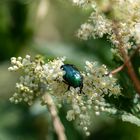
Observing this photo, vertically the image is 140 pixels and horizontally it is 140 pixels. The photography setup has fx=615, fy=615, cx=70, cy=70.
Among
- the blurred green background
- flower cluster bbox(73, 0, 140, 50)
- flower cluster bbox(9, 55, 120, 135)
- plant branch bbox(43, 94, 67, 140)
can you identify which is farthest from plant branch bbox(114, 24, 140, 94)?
the blurred green background

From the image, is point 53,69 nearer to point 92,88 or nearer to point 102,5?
point 92,88

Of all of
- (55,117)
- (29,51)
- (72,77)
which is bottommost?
(55,117)

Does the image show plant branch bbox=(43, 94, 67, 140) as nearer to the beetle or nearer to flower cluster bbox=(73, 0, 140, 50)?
the beetle

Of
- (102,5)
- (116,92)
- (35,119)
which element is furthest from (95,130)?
(102,5)

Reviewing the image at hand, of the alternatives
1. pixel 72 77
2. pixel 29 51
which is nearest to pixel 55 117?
pixel 72 77

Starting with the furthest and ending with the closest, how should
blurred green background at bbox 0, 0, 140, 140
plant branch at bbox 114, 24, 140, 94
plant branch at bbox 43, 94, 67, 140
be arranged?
1. blurred green background at bbox 0, 0, 140, 140
2. plant branch at bbox 114, 24, 140, 94
3. plant branch at bbox 43, 94, 67, 140

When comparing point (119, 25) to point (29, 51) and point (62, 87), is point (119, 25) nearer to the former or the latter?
point (62, 87)
